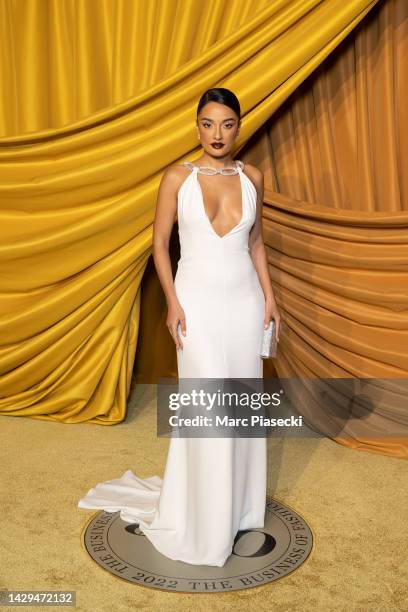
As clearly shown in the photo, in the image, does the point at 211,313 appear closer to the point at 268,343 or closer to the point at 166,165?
the point at 268,343

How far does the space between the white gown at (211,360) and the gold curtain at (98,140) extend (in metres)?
1.08

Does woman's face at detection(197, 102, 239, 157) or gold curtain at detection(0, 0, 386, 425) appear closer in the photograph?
woman's face at detection(197, 102, 239, 157)

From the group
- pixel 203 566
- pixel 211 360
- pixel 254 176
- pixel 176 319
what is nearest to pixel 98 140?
pixel 254 176

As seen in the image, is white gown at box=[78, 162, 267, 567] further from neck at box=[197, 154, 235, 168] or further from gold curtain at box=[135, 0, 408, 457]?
gold curtain at box=[135, 0, 408, 457]

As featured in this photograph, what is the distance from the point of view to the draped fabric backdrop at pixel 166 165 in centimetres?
370

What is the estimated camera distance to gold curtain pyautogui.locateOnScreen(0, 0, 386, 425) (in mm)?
3662

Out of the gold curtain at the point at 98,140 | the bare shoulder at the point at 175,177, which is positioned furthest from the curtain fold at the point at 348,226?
the bare shoulder at the point at 175,177

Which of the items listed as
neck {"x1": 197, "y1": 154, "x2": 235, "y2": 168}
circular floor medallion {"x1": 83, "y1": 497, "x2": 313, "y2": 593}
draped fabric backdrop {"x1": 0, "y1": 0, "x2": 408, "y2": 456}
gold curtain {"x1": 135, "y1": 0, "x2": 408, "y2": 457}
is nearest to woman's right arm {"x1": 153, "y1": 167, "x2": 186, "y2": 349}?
neck {"x1": 197, "y1": 154, "x2": 235, "y2": 168}

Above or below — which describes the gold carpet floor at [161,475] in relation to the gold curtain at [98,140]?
below

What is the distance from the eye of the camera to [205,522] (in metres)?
2.65

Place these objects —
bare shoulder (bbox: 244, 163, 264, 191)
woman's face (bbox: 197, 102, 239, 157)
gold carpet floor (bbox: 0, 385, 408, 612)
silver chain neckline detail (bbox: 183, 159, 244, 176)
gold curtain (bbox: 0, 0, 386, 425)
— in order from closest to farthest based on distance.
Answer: gold carpet floor (bbox: 0, 385, 408, 612) < woman's face (bbox: 197, 102, 239, 157) < silver chain neckline detail (bbox: 183, 159, 244, 176) < bare shoulder (bbox: 244, 163, 264, 191) < gold curtain (bbox: 0, 0, 386, 425)

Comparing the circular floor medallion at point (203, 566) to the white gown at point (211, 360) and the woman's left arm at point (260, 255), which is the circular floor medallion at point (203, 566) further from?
the woman's left arm at point (260, 255)

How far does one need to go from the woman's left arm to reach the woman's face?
0.76 feet

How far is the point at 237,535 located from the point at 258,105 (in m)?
2.03
